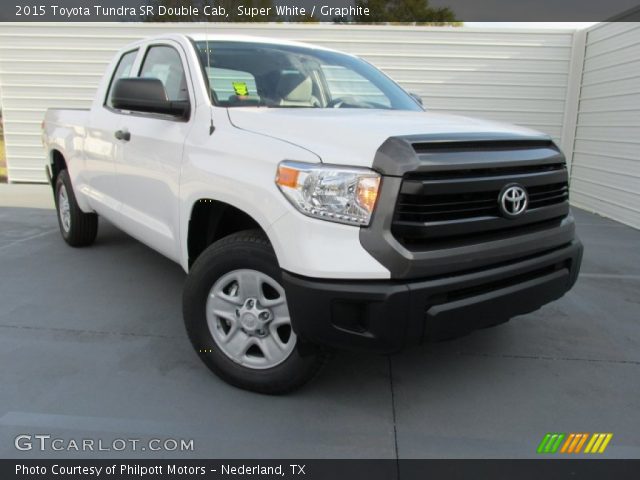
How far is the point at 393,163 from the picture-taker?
7.00 feet

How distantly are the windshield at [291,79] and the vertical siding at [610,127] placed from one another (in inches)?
211

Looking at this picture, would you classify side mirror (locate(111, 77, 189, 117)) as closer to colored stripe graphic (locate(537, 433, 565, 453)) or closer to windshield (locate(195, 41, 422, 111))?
windshield (locate(195, 41, 422, 111))

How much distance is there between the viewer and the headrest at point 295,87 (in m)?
3.28

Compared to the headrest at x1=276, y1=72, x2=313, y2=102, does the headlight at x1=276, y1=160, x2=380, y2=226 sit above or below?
below

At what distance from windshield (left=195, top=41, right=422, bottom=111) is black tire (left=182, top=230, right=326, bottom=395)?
925 mm

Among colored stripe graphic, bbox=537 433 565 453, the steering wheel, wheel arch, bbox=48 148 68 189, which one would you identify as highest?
the steering wheel

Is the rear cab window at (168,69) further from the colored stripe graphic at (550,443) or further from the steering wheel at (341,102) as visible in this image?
the colored stripe graphic at (550,443)

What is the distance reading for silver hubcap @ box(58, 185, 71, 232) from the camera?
534 cm

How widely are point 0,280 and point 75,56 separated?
7362 millimetres

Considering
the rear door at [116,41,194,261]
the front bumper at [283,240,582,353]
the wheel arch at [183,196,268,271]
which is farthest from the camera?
the rear door at [116,41,194,261]

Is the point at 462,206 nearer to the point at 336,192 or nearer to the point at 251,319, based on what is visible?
the point at 336,192

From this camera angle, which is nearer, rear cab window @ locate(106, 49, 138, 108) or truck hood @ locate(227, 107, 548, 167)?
truck hood @ locate(227, 107, 548, 167)

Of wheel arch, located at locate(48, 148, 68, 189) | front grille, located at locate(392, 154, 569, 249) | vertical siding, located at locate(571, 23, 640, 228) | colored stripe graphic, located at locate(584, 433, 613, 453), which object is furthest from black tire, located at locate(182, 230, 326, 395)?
vertical siding, located at locate(571, 23, 640, 228)

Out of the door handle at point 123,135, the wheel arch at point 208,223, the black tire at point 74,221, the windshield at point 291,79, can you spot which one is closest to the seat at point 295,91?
the windshield at point 291,79
